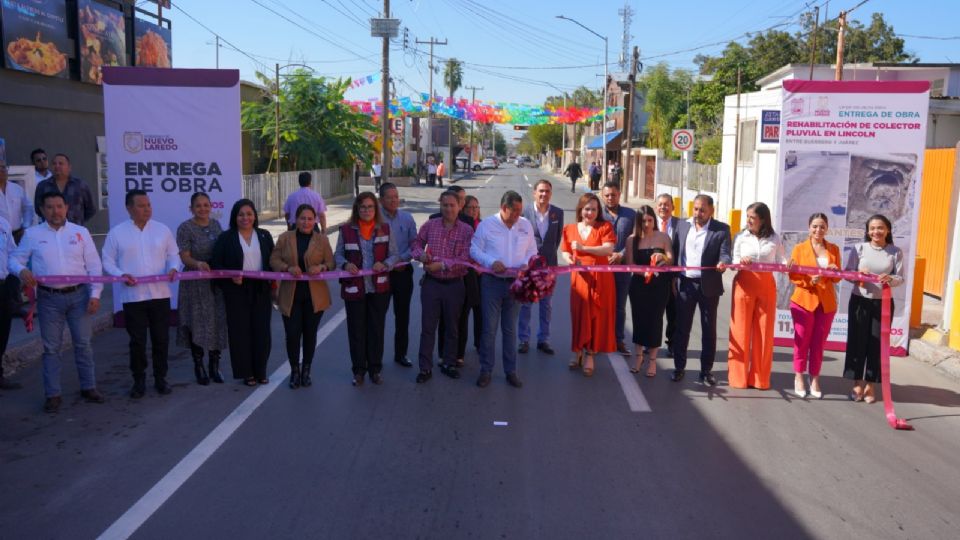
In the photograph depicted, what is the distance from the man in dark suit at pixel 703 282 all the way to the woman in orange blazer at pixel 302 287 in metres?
3.32

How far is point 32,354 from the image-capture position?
864cm

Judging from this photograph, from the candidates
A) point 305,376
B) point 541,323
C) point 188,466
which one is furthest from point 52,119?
point 188,466

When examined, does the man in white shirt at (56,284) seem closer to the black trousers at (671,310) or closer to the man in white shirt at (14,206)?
the man in white shirt at (14,206)

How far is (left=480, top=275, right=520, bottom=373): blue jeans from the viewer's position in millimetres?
7793

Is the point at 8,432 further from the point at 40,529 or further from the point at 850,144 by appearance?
the point at 850,144

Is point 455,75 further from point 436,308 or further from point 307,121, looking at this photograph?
point 436,308

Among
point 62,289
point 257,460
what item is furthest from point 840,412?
point 62,289

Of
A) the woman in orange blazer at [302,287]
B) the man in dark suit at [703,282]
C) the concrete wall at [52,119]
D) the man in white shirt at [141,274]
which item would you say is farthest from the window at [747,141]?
the man in white shirt at [141,274]

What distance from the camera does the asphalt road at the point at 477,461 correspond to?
488cm

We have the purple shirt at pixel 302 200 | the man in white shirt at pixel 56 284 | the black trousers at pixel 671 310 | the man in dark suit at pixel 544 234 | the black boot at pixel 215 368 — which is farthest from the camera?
the purple shirt at pixel 302 200

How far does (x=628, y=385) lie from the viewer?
7.97 metres

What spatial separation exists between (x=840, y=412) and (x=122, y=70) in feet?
27.0

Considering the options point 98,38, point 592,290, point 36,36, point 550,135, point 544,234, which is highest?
point 550,135

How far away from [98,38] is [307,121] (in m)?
13.1
